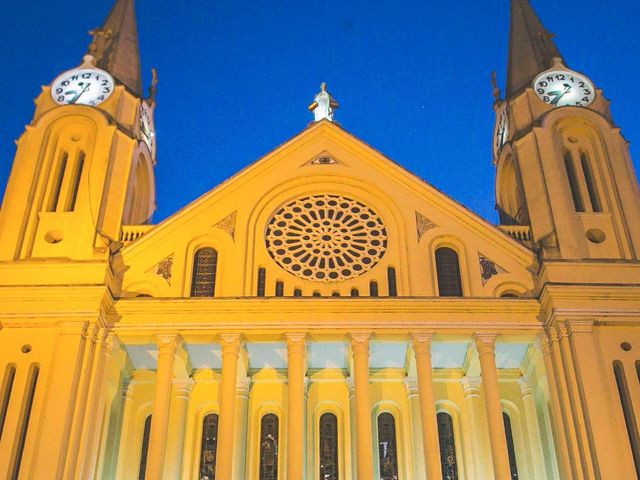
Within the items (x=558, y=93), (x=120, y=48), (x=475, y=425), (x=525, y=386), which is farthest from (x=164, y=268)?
(x=558, y=93)

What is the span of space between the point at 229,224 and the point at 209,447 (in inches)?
230

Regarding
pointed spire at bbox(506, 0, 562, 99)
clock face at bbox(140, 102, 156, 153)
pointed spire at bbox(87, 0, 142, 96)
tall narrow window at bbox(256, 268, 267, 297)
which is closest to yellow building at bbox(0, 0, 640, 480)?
tall narrow window at bbox(256, 268, 267, 297)

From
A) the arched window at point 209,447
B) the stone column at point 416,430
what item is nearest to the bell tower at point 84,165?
the arched window at point 209,447

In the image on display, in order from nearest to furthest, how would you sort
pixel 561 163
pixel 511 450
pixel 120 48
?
pixel 511 450 → pixel 561 163 → pixel 120 48

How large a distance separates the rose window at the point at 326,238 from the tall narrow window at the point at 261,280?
480 mm

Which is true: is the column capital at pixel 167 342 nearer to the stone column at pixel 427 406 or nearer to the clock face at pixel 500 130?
the stone column at pixel 427 406

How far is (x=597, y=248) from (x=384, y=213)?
18.6ft

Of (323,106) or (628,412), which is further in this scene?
(323,106)

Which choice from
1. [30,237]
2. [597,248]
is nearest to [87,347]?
[30,237]

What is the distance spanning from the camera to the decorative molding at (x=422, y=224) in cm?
2360

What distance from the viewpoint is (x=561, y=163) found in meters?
24.6

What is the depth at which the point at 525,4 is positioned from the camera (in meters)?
30.6

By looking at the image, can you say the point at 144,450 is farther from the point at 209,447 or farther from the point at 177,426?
the point at 209,447

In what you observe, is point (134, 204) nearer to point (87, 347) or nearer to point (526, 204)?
point (87, 347)
